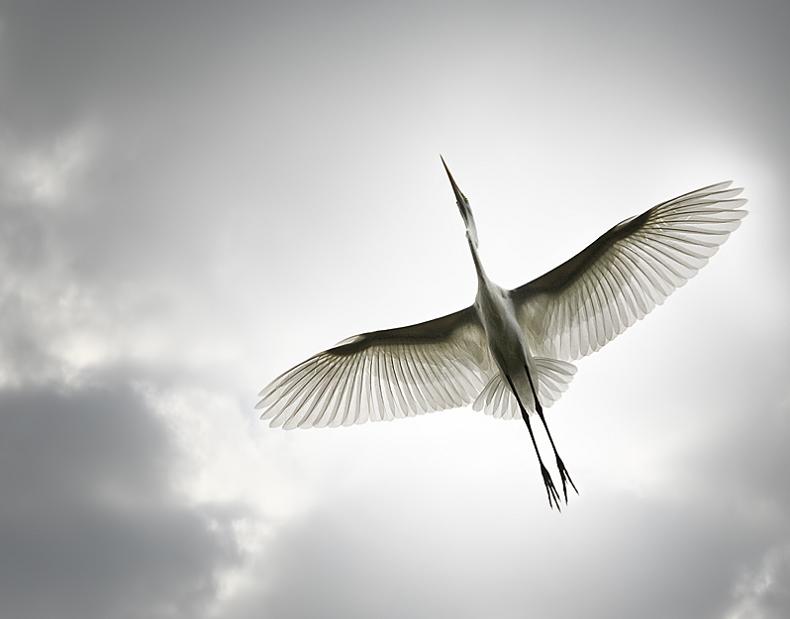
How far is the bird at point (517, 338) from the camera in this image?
6980 millimetres

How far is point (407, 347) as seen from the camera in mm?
8188

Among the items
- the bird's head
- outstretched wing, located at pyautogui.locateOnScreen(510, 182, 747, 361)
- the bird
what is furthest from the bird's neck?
outstretched wing, located at pyautogui.locateOnScreen(510, 182, 747, 361)

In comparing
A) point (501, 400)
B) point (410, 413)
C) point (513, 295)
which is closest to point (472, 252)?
point (513, 295)

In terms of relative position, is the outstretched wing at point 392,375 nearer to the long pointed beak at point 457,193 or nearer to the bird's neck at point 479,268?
the bird's neck at point 479,268

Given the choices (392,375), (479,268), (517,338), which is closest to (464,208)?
(479,268)

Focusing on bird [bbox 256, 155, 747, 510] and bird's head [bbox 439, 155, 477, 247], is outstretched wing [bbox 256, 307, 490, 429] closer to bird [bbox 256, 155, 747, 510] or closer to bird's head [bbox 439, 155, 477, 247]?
bird [bbox 256, 155, 747, 510]

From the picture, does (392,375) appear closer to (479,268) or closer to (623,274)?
(479,268)

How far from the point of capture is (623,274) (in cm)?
739

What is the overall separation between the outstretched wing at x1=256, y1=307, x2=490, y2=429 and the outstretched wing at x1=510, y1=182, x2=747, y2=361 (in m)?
0.72

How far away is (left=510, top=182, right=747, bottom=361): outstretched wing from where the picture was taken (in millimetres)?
6855

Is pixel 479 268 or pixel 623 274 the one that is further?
pixel 623 274

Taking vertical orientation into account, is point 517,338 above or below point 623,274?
below

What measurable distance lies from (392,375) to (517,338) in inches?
65.9

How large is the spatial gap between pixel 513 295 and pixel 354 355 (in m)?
1.90
